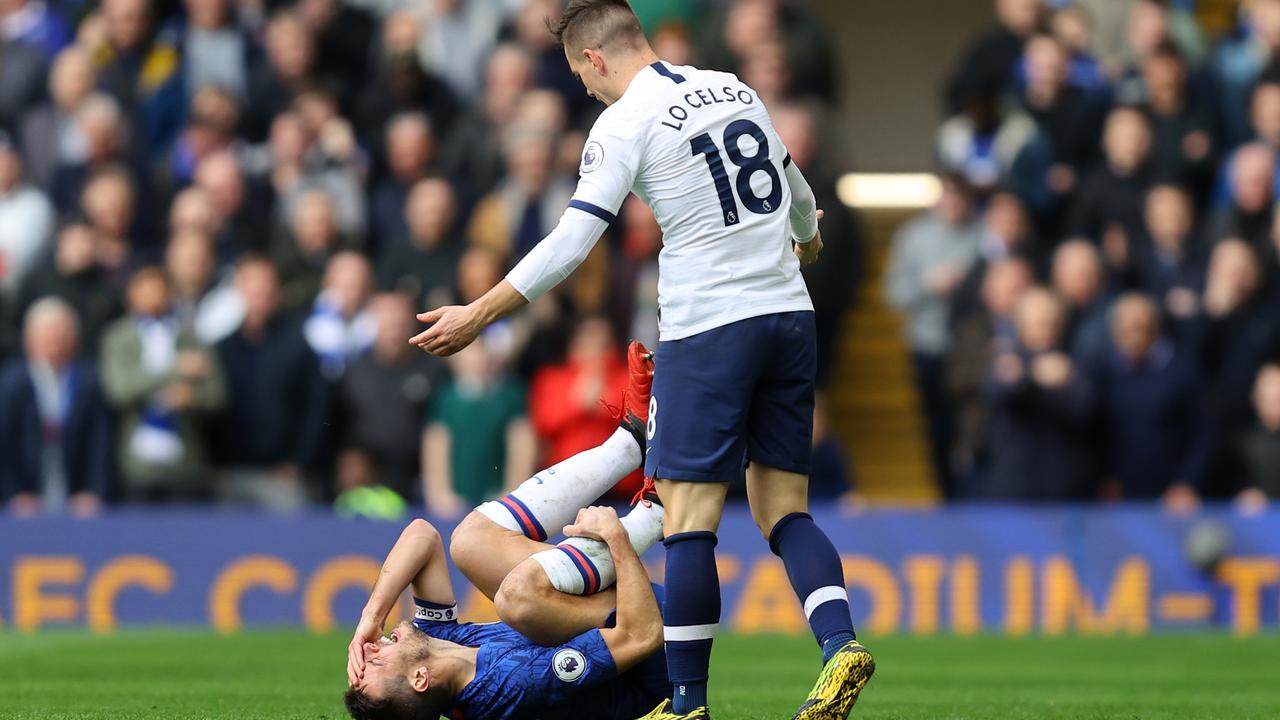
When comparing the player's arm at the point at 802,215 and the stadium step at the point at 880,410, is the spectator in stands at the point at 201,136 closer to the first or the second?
the stadium step at the point at 880,410

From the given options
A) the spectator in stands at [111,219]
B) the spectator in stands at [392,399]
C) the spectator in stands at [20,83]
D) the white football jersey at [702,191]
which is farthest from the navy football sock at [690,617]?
the spectator in stands at [20,83]

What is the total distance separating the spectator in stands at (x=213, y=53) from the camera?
15938mm

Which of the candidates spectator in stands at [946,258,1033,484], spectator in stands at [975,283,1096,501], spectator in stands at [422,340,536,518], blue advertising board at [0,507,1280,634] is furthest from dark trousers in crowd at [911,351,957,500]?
spectator in stands at [422,340,536,518]

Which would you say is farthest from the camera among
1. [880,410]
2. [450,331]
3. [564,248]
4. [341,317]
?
→ [880,410]

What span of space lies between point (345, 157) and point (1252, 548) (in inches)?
268

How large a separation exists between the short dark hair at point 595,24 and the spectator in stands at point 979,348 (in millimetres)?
7489

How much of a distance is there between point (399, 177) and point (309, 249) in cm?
96

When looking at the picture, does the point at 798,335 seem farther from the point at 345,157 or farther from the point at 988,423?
the point at 345,157

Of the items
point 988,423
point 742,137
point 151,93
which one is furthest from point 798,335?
point 151,93

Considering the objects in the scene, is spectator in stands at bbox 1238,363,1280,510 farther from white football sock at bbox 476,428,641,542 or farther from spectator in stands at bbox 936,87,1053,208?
white football sock at bbox 476,428,641,542

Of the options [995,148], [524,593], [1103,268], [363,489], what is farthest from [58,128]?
[524,593]

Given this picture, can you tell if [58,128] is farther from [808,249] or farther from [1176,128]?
[808,249]

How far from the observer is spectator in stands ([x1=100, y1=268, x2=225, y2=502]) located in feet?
45.5

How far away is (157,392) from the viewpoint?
45.5 feet
